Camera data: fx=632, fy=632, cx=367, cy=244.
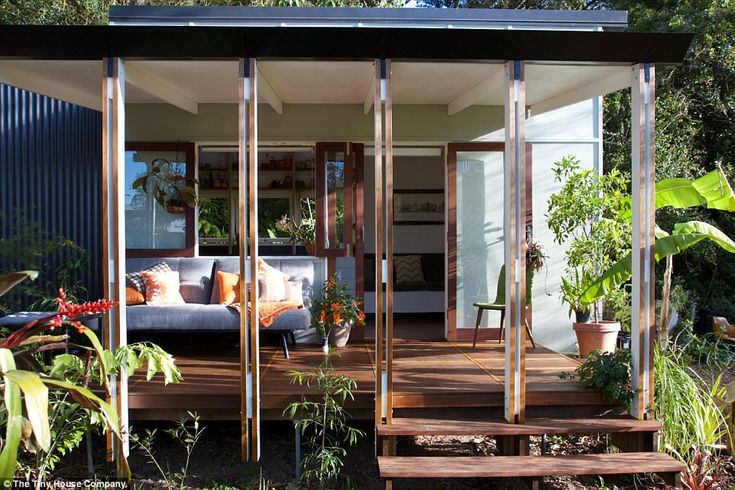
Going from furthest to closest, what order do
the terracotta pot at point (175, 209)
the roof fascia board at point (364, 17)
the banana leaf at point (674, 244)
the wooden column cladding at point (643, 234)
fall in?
the terracotta pot at point (175, 209) → the roof fascia board at point (364, 17) → the banana leaf at point (674, 244) → the wooden column cladding at point (643, 234)

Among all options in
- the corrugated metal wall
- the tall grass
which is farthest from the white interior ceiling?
the tall grass

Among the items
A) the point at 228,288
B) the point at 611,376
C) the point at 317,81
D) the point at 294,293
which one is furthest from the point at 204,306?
the point at 611,376

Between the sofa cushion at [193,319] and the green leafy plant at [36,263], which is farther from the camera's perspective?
the green leafy plant at [36,263]

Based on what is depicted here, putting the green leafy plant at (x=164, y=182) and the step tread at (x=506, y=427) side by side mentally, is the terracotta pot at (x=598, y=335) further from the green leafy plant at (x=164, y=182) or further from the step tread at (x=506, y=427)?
the green leafy plant at (x=164, y=182)

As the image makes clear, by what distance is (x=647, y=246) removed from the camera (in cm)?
449

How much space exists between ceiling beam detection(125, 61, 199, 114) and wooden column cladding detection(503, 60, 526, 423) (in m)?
2.73

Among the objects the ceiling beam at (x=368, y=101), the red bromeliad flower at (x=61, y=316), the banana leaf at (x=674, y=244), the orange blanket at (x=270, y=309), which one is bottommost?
the orange blanket at (x=270, y=309)

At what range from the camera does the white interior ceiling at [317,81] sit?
4812 millimetres

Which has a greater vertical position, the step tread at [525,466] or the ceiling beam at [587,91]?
the ceiling beam at [587,91]

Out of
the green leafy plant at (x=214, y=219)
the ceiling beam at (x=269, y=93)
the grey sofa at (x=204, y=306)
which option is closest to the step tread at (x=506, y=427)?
the grey sofa at (x=204, y=306)

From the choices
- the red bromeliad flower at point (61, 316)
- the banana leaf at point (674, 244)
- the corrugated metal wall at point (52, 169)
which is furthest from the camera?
the corrugated metal wall at point (52, 169)

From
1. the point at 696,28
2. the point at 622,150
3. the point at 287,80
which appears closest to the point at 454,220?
the point at 287,80

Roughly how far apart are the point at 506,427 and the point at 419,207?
6.38m

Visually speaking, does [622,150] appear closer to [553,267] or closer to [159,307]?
[553,267]
